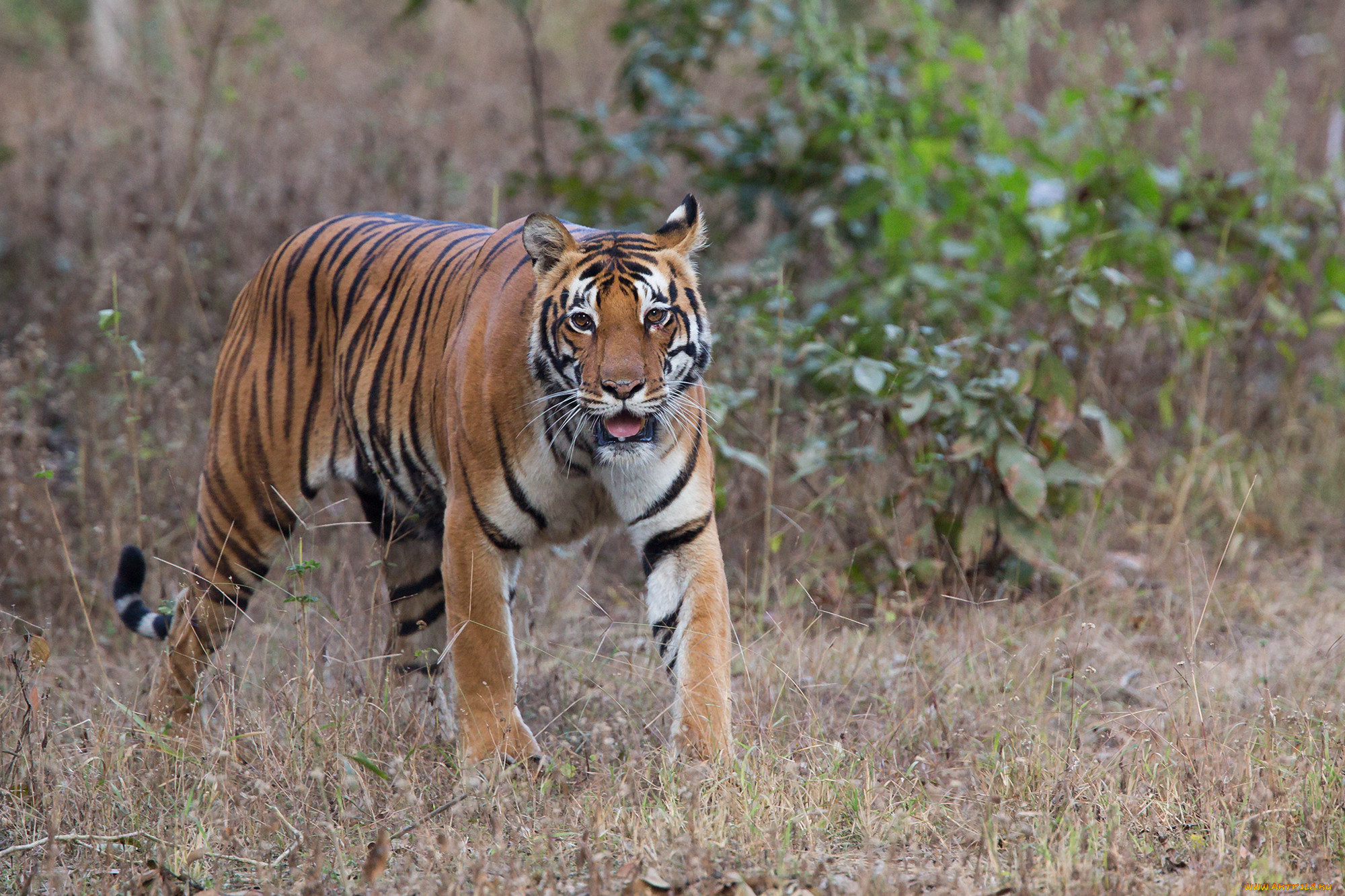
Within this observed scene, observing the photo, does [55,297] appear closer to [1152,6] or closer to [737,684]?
[737,684]

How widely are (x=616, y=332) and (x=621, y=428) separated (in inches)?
8.9

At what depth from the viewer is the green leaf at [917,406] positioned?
13.0ft

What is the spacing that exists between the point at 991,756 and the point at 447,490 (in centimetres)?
150

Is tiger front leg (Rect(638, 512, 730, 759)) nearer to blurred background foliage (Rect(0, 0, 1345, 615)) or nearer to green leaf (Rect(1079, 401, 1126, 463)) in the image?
blurred background foliage (Rect(0, 0, 1345, 615))

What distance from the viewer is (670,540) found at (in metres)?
3.04

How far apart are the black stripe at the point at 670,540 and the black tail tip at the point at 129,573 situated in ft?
5.02

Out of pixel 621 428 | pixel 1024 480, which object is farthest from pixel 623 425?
pixel 1024 480

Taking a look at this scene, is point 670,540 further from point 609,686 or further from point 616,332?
point 609,686

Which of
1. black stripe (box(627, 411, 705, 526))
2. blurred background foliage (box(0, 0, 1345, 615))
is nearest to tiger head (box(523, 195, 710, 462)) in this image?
black stripe (box(627, 411, 705, 526))

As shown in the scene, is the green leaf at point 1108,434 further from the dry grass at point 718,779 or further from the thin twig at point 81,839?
the thin twig at point 81,839

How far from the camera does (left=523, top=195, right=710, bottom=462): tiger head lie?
283 cm

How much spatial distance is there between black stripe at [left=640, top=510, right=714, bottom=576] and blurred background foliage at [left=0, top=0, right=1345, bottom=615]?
0.85 metres

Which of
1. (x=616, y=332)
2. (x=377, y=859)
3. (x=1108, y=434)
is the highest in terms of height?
(x=616, y=332)

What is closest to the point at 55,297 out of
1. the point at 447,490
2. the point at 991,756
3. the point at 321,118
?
the point at 321,118
